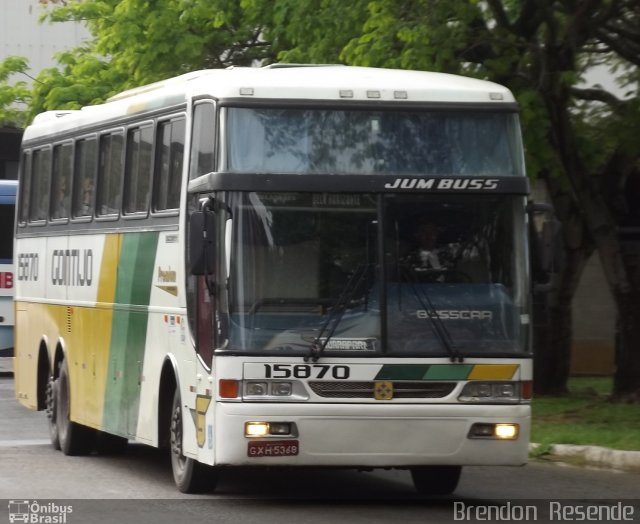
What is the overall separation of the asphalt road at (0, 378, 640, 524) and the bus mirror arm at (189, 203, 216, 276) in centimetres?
163

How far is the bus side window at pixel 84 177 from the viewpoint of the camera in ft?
48.1

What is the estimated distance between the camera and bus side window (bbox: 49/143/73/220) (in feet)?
51.1

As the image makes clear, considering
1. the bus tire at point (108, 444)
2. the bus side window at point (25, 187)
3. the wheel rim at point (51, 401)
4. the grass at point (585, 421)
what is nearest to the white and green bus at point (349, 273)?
the bus tire at point (108, 444)

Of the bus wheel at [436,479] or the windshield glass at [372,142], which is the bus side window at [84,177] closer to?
the windshield glass at [372,142]

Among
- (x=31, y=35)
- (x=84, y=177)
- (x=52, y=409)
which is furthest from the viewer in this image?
(x=31, y=35)

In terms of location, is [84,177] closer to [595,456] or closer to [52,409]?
[52,409]

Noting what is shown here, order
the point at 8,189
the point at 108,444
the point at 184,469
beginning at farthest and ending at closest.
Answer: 1. the point at 8,189
2. the point at 108,444
3. the point at 184,469

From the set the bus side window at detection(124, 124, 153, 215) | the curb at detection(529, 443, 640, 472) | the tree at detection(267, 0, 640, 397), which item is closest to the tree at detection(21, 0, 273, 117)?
the tree at detection(267, 0, 640, 397)

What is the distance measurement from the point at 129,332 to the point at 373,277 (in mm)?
3179

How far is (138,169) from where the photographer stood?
1319cm

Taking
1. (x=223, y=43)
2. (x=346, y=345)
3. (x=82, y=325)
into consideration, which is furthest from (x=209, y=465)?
(x=223, y=43)

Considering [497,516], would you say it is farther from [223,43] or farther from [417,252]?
[223,43]

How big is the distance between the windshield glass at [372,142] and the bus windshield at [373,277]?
0.23 m

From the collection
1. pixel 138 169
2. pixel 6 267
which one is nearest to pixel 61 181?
pixel 138 169
